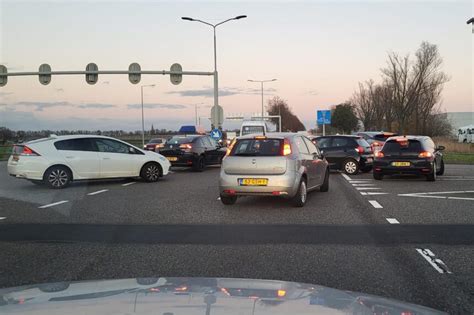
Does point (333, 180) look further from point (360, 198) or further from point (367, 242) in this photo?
point (367, 242)

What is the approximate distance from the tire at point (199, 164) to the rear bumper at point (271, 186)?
9767 millimetres

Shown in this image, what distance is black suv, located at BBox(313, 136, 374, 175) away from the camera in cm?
1791

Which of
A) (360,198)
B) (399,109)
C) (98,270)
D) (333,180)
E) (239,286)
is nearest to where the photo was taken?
(239,286)

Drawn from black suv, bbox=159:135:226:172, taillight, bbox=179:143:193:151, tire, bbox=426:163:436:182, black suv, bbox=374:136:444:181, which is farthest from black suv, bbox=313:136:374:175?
taillight, bbox=179:143:193:151

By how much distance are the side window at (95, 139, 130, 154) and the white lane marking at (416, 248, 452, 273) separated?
10407mm

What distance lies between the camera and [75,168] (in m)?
13.7

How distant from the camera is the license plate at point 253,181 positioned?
950 centimetres

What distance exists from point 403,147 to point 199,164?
26.9ft

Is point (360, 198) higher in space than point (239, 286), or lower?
lower

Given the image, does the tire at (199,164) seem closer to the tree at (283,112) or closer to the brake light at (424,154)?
the brake light at (424,154)

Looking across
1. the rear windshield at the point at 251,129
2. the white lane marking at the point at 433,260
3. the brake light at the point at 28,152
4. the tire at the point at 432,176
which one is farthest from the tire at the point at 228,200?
the rear windshield at the point at 251,129

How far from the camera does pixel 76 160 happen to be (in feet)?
45.0

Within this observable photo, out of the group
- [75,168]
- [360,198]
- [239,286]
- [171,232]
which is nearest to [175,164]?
[75,168]

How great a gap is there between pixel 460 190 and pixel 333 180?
4.25m
